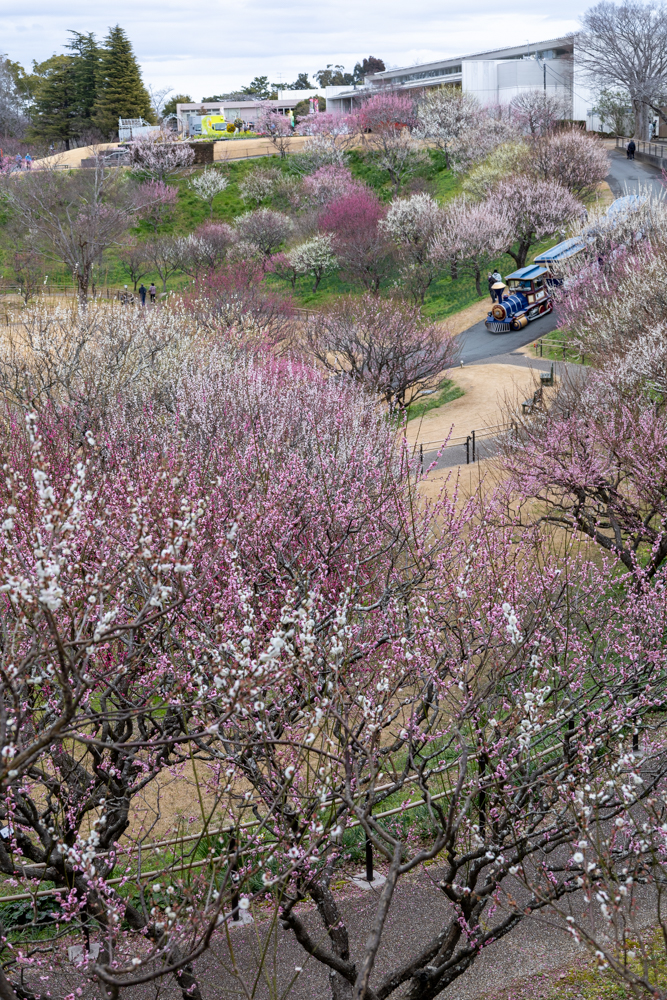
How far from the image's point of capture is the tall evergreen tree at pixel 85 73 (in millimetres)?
81875

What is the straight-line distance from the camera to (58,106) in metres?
84.9

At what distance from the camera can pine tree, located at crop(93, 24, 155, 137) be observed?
80.4 m

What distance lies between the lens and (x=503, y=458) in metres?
20.4

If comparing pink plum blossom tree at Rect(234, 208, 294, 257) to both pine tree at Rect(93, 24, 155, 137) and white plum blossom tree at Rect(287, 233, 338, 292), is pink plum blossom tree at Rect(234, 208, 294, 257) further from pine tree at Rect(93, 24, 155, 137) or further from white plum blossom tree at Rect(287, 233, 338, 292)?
pine tree at Rect(93, 24, 155, 137)

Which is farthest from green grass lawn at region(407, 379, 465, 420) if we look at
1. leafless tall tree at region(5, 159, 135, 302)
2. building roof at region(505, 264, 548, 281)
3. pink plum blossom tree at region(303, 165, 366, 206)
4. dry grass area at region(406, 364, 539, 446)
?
pink plum blossom tree at region(303, 165, 366, 206)

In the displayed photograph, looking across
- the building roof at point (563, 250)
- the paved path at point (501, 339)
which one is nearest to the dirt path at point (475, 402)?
the paved path at point (501, 339)

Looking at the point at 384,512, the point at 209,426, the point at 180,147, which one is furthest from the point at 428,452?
the point at 180,147

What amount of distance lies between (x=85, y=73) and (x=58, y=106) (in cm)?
470

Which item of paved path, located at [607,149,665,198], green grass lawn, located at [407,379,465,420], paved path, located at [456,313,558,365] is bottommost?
green grass lawn, located at [407,379,465,420]

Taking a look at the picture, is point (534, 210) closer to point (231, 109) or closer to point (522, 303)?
point (522, 303)

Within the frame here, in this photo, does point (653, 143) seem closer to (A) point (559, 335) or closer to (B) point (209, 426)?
(A) point (559, 335)

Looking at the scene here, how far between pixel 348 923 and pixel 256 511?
517cm

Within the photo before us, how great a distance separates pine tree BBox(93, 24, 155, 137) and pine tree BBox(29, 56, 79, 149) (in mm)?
2701

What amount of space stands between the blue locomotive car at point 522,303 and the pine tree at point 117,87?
54910 millimetres
